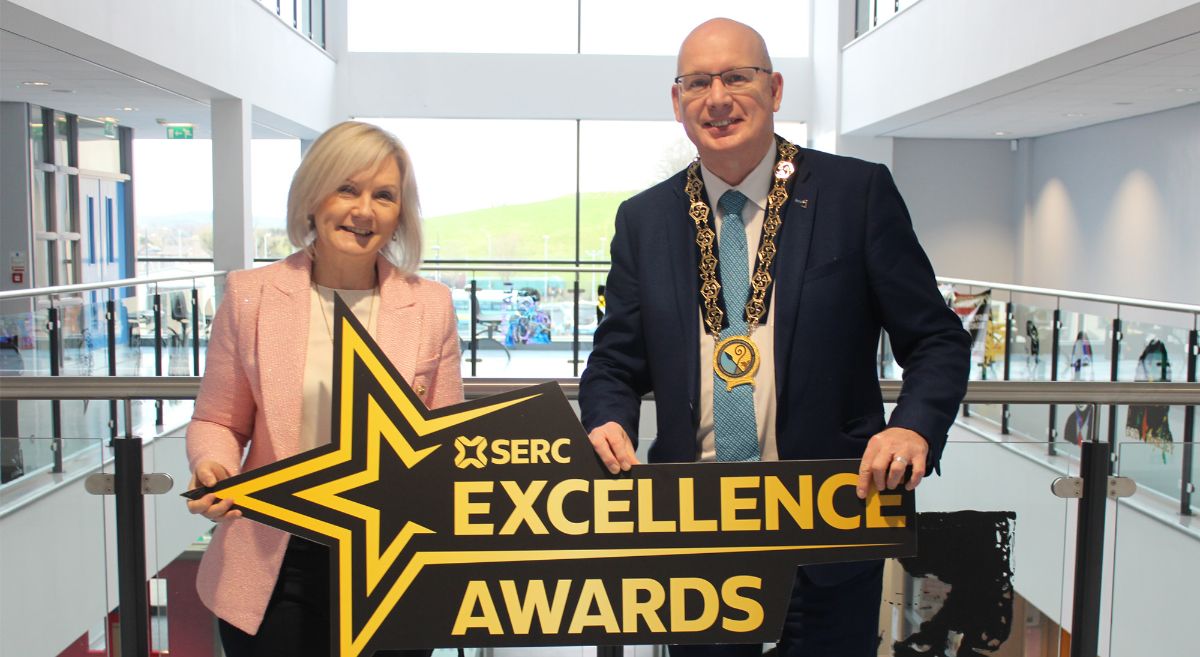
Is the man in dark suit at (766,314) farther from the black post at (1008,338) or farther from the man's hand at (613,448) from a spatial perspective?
the black post at (1008,338)

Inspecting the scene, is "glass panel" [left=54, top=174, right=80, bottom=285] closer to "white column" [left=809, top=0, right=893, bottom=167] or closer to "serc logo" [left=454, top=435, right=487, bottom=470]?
"white column" [left=809, top=0, right=893, bottom=167]

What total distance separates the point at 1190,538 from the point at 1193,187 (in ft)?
28.0

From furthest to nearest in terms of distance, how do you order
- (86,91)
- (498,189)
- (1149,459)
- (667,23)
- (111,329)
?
(498,189)
(667,23)
(86,91)
(111,329)
(1149,459)

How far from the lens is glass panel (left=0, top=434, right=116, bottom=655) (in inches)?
80.7

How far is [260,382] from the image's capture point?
1.65 metres

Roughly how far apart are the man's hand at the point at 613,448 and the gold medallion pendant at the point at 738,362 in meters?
0.19

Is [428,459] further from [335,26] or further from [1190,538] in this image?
[335,26]

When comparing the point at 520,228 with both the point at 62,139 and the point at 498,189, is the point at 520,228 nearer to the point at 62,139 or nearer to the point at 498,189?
the point at 498,189

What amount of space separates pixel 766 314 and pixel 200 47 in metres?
8.95

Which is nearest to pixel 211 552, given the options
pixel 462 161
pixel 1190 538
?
pixel 1190 538

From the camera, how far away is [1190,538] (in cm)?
230

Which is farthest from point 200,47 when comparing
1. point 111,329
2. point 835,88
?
point 835,88

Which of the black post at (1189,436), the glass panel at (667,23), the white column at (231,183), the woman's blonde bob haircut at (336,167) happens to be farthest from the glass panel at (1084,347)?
the glass panel at (667,23)

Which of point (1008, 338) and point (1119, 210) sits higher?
point (1119, 210)
